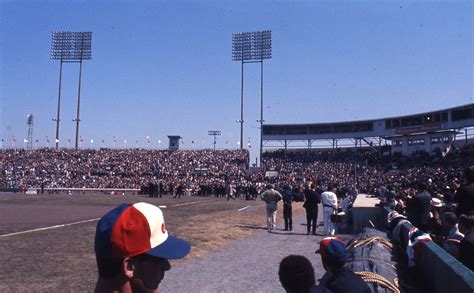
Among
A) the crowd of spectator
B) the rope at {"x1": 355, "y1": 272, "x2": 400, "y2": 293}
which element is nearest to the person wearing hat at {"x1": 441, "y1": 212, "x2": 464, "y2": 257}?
the rope at {"x1": 355, "y1": 272, "x2": 400, "y2": 293}

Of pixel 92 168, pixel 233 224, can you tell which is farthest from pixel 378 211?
pixel 92 168

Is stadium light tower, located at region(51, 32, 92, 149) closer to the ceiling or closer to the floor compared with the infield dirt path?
closer to the ceiling

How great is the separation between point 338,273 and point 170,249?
7.24 ft

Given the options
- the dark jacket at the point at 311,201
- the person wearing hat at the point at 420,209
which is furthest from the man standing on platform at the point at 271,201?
the person wearing hat at the point at 420,209

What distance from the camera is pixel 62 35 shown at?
8012 cm

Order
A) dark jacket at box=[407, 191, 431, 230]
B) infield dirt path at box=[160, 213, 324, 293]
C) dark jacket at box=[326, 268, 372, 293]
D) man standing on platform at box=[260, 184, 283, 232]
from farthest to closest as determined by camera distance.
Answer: man standing on platform at box=[260, 184, 283, 232] → dark jacket at box=[407, 191, 431, 230] → infield dirt path at box=[160, 213, 324, 293] → dark jacket at box=[326, 268, 372, 293]

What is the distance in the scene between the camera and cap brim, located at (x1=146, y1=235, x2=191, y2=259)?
2.19 metres

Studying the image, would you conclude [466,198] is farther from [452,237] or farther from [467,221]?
[467,221]

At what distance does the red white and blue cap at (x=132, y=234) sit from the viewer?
2.09m

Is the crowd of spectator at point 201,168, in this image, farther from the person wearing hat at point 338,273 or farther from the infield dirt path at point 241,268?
the person wearing hat at point 338,273

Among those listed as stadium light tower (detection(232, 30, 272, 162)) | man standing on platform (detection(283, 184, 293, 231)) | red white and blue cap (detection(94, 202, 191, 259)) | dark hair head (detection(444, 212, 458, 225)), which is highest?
stadium light tower (detection(232, 30, 272, 162))

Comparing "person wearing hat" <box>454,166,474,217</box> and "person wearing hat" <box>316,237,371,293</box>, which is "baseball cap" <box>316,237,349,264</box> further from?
"person wearing hat" <box>454,166,474,217</box>

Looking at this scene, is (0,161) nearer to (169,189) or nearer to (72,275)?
(169,189)

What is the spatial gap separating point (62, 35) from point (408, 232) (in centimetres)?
8146
